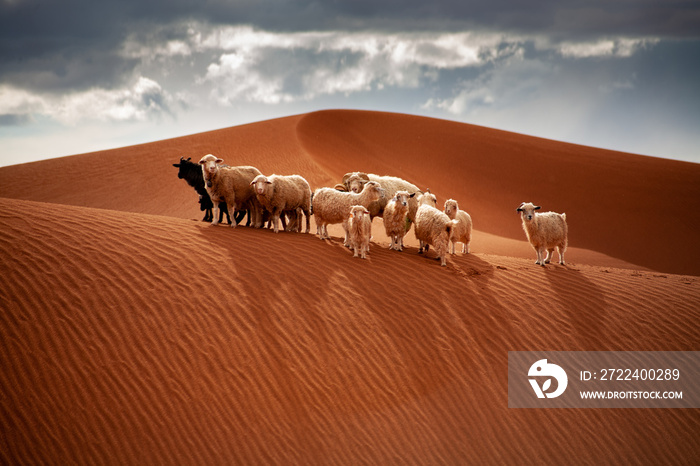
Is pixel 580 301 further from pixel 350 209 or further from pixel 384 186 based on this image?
pixel 384 186

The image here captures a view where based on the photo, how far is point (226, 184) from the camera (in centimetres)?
1209

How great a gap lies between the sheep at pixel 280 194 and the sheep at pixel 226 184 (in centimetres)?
30

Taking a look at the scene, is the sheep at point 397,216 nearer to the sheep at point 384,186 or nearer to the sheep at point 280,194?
the sheep at point 384,186

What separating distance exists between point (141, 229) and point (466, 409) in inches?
297

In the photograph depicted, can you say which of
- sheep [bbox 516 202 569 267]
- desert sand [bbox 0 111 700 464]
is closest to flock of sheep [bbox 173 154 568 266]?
sheep [bbox 516 202 569 267]

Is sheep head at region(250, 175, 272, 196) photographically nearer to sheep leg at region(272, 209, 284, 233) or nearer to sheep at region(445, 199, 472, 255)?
sheep leg at region(272, 209, 284, 233)

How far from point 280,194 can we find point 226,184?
1350mm

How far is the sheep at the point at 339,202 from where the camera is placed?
39.1 feet

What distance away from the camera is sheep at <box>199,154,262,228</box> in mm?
11859

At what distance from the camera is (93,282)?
28.0ft

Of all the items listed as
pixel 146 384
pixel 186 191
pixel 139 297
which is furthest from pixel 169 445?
pixel 186 191

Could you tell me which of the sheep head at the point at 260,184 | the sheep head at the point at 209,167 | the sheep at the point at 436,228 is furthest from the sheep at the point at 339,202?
the sheep head at the point at 209,167

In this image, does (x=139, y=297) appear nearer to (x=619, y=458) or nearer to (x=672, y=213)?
(x=619, y=458)

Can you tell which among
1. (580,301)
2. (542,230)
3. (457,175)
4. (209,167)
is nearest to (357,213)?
(209,167)
